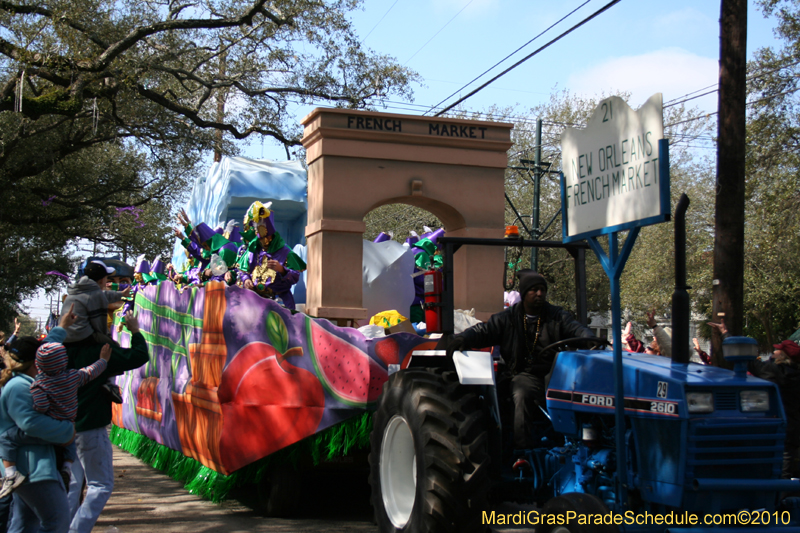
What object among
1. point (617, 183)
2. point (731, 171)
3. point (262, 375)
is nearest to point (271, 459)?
point (262, 375)

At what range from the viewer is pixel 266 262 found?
A: 27.9 ft

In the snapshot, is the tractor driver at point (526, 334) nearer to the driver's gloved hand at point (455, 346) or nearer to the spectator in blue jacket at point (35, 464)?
the driver's gloved hand at point (455, 346)

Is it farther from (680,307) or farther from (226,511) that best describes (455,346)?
(226,511)

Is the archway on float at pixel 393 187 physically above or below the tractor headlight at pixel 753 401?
above

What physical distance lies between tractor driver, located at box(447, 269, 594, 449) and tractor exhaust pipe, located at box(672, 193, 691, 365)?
2.44 feet

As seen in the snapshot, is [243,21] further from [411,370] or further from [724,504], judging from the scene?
[724,504]

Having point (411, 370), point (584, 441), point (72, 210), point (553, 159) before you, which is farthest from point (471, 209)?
point (553, 159)

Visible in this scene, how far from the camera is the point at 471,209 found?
9391 millimetres

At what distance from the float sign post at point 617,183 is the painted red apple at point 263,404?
111 inches

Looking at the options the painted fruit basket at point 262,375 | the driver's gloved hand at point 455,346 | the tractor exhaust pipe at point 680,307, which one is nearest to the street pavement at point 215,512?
the painted fruit basket at point 262,375

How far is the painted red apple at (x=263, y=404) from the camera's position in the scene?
6344 millimetres

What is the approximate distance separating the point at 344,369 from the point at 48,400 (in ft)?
7.76

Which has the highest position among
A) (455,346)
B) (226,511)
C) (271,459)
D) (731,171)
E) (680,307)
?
(731,171)

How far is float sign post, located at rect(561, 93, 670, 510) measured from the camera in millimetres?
3811
